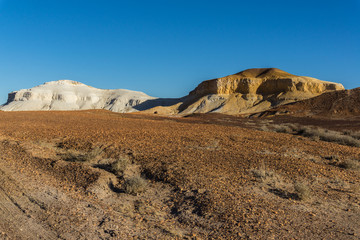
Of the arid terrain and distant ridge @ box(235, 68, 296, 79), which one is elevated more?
distant ridge @ box(235, 68, 296, 79)

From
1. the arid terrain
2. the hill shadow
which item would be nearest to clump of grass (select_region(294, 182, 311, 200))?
the arid terrain

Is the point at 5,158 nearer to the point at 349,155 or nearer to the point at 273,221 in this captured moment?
the point at 273,221

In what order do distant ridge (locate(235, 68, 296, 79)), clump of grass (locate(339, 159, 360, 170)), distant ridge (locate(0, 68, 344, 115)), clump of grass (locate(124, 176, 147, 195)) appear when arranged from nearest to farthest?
clump of grass (locate(124, 176, 147, 195))
clump of grass (locate(339, 159, 360, 170))
distant ridge (locate(0, 68, 344, 115))
distant ridge (locate(235, 68, 296, 79))

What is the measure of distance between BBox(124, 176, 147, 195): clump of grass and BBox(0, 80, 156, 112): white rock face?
101 meters

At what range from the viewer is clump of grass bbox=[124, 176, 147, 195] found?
7.11 meters

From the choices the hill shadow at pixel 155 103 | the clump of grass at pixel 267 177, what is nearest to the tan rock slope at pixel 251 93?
the hill shadow at pixel 155 103

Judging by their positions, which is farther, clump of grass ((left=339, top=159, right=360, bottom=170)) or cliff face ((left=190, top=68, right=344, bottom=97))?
cliff face ((left=190, top=68, right=344, bottom=97))

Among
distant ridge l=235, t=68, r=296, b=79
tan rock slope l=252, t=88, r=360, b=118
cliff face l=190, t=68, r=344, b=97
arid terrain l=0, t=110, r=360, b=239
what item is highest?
distant ridge l=235, t=68, r=296, b=79

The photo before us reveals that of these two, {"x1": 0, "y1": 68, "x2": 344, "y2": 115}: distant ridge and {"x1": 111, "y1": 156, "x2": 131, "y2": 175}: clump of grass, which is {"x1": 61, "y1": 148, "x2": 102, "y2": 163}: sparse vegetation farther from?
{"x1": 0, "y1": 68, "x2": 344, "y2": 115}: distant ridge

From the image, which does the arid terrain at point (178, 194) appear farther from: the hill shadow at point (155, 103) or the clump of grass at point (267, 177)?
the hill shadow at point (155, 103)

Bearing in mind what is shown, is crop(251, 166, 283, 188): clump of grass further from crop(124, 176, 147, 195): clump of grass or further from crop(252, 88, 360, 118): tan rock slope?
crop(252, 88, 360, 118): tan rock slope

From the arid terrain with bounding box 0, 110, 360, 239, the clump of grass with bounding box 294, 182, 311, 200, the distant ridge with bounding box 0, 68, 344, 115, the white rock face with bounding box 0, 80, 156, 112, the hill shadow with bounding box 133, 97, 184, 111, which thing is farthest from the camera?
the hill shadow with bounding box 133, 97, 184, 111

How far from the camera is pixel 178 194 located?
22.8 ft

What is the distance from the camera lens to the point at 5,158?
961 cm
